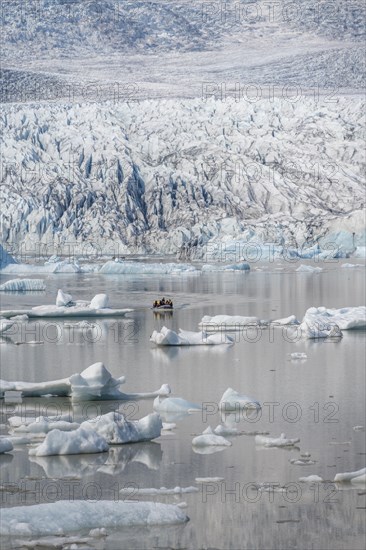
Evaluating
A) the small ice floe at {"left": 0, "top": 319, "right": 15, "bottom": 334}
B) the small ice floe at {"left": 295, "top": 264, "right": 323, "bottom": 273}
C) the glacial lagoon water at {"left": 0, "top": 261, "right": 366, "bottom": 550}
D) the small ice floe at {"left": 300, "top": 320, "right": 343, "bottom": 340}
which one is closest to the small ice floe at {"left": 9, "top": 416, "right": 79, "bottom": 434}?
the glacial lagoon water at {"left": 0, "top": 261, "right": 366, "bottom": 550}

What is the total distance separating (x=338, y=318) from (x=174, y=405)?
5.12 meters

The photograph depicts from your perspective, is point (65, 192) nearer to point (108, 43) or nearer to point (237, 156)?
point (237, 156)

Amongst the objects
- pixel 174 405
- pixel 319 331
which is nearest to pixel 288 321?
pixel 319 331

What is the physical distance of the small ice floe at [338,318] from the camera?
440 inches

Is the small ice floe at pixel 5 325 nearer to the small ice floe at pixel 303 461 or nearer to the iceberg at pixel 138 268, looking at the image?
the small ice floe at pixel 303 461

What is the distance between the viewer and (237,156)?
28156 millimetres

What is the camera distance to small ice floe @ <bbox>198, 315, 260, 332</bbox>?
11.8 metres

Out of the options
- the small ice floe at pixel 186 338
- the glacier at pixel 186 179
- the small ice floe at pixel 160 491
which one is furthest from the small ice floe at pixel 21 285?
the small ice floe at pixel 160 491

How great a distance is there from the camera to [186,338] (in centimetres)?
1041

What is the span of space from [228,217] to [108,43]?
24304 mm

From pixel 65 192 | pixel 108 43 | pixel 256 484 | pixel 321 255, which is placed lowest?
pixel 256 484

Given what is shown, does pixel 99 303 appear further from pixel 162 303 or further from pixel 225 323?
pixel 225 323

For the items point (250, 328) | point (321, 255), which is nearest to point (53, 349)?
point (250, 328)

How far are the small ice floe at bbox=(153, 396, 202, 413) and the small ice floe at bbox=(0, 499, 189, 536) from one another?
2.15 m
